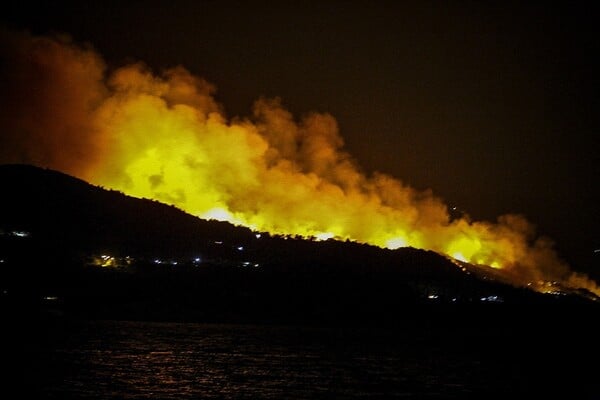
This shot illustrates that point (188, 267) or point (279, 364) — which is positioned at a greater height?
point (188, 267)

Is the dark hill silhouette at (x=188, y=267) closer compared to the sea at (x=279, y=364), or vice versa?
the sea at (x=279, y=364)

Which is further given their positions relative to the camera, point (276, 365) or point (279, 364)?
point (279, 364)

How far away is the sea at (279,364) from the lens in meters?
42.9

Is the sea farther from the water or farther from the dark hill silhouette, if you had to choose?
the dark hill silhouette

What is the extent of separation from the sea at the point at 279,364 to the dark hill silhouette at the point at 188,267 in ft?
30.2

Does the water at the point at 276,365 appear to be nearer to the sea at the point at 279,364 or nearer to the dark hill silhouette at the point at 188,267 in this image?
the sea at the point at 279,364

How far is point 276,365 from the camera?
55.1m

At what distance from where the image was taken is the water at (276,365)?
4288cm

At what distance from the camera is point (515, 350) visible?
276 feet

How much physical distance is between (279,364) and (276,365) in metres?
0.69

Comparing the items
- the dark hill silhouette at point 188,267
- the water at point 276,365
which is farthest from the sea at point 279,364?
the dark hill silhouette at point 188,267

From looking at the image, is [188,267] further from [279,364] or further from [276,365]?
[276,365]

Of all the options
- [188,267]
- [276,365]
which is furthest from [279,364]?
[188,267]

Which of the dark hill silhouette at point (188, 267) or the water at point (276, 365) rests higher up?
the dark hill silhouette at point (188, 267)
